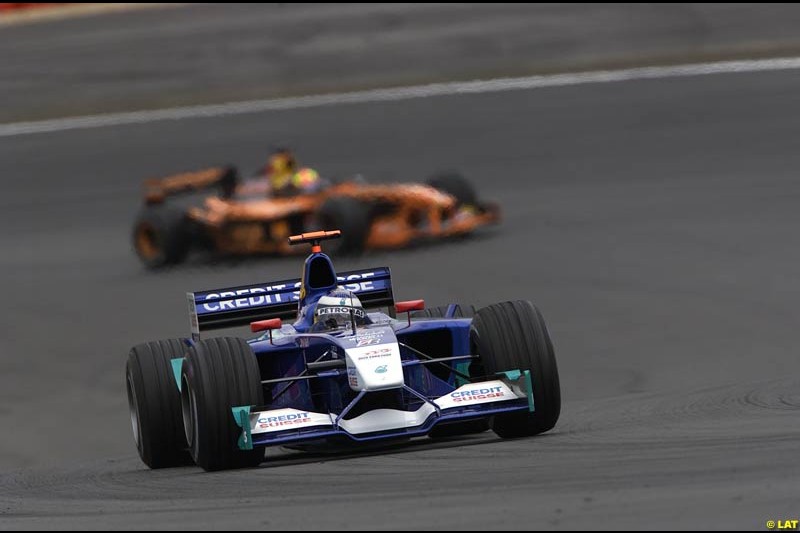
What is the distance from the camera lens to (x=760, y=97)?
23750 millimetres

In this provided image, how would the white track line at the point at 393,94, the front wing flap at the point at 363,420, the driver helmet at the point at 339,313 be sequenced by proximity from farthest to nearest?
the white track line at the point at 393,94 → the driver helmet at the point at 339,313 → the front wing flap at the point at 363,420

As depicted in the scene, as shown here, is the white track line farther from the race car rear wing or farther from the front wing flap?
the front wing flap

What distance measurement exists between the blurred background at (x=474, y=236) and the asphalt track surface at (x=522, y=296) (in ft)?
0.14

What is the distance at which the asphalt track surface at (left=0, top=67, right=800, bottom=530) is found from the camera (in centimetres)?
744

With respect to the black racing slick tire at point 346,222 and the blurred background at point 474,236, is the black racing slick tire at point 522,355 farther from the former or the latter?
the black racing slick tire at point 346,222

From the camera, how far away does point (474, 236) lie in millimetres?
19766

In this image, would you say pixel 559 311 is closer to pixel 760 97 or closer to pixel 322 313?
pixel 322 313

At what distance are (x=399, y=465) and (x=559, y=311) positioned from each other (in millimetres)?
7784

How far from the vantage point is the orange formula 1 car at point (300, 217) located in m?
19.5

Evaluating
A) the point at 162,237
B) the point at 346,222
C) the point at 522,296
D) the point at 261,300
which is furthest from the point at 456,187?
the point at 261,300

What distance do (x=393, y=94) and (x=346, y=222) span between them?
21.3 ft

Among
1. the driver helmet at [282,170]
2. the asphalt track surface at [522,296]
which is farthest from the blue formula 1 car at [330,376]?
the driver helmet at [282,170]

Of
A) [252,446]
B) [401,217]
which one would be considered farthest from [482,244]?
[252,446]

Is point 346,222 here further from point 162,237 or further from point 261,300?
point 261,300
